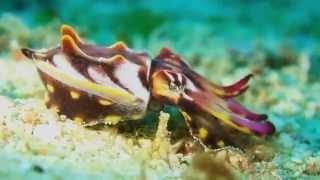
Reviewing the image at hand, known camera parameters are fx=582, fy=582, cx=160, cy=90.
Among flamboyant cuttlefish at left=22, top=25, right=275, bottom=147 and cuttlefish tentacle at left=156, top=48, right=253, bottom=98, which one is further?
cuttlefish tentacle at left=156, top=48, right=253, bottom=98

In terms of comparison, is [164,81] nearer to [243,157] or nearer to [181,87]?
[181,87]

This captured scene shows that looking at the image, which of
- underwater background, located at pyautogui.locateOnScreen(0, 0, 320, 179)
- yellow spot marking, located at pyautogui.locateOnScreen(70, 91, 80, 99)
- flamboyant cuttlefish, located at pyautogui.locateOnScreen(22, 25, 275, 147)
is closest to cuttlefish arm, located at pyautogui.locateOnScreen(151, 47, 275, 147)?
flamboyant cuttlefish, located at pyautogui.locateOnScreen(22, 25, 275, 147)

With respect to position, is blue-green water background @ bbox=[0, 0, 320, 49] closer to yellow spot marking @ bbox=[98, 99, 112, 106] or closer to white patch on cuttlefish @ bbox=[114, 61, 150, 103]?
white patch on cuttlefish @ bbox=[114, 61, 150, 103]

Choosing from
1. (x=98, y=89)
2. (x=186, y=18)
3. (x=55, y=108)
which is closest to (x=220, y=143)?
(x=98, y=89)

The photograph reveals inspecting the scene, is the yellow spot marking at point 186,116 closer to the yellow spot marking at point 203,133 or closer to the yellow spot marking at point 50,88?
the yellow spot marking at point 203,133

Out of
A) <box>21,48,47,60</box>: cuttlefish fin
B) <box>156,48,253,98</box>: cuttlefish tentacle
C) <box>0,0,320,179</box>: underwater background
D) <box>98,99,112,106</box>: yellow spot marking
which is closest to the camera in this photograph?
<box>0,0,320,179</box>: underwater background

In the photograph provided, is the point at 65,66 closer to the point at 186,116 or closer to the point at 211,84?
the point at 186,116

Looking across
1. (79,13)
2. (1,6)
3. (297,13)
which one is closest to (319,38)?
(297,13)
